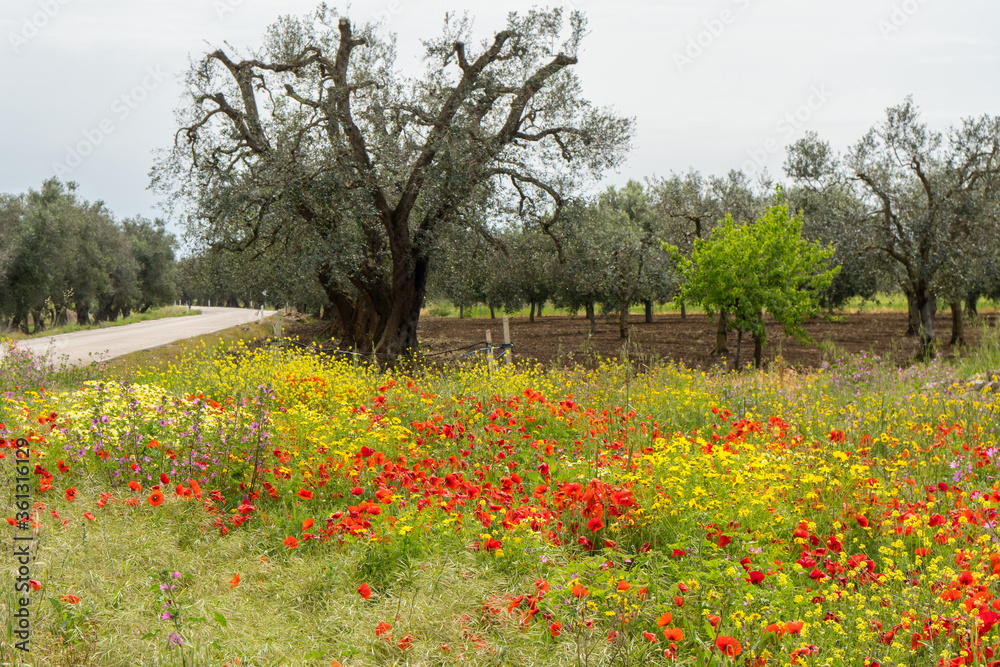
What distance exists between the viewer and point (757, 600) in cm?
342

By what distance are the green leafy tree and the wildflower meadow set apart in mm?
9126

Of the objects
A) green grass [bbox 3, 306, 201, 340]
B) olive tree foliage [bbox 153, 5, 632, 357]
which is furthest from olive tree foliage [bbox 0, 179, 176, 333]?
olive tree foliage [bbox 153, 5, 632, 357]

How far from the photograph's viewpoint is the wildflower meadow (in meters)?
3.17

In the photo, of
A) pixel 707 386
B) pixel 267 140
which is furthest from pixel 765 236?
pixel 267 140

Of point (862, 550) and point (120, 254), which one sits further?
point (120, 254)

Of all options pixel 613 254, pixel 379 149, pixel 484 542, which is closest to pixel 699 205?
pixel 613 254

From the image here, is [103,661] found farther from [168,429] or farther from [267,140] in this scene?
[267,140]

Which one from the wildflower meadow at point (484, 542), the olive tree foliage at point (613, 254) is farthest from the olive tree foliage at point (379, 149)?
the wildflower meadow at point (484, 542)

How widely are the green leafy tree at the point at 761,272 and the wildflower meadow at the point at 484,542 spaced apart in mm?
9126

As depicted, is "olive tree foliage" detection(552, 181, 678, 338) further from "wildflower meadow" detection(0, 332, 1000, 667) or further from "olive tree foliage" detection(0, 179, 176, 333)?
"olive tree foliage" detection(0, 179, 176, 333)

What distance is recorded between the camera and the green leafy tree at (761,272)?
15984mm

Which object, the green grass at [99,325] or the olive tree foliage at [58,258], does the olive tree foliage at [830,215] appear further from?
the olive tree foliage at [58,258]

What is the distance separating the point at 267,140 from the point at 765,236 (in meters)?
12.0

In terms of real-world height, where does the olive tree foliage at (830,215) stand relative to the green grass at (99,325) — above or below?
above
